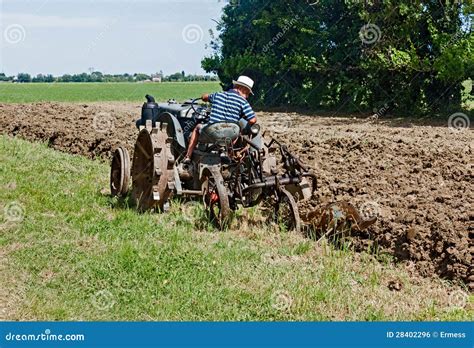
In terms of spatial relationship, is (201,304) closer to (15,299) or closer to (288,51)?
(15,299)

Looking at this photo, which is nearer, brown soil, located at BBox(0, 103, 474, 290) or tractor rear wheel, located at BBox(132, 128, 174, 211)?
brown soil, located at BBox(0, 103, 474, 290)

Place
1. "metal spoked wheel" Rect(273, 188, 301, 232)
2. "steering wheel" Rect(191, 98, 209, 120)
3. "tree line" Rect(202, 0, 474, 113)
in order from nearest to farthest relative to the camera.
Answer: "metal spoked wheel" Rect(273, 188, 301, 232), "steering wheel" Rect(191, 98, 209, 120), "tree line" Rect(202, 0, 474, 113)

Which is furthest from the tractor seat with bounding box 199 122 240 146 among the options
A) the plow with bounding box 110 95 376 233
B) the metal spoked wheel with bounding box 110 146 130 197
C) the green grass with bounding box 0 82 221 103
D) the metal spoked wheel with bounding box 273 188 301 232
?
the green grass with bounding box 0 82 221 103

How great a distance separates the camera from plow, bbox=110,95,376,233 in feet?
23.5

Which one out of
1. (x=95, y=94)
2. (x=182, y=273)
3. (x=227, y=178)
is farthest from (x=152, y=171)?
(x=95, y=94)

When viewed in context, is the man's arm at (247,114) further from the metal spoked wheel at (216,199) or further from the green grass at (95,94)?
the green grass at (95,94)

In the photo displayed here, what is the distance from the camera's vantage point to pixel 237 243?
681 cm

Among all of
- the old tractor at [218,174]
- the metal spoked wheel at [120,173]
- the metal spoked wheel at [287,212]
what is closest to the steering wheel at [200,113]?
the old tractor at [218,174]

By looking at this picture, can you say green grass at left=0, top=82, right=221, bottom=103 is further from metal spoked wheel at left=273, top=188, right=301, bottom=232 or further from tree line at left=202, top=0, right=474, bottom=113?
metal spoked wheel at left=273, top=188, right=301, bottom=232

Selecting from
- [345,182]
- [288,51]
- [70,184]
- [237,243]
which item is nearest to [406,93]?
[288,51]

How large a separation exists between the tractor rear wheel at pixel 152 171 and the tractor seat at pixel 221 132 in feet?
1.88

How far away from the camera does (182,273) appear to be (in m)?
5.88

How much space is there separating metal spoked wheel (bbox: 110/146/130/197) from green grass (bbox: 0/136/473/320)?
43 cm

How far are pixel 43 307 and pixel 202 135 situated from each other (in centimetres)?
316
